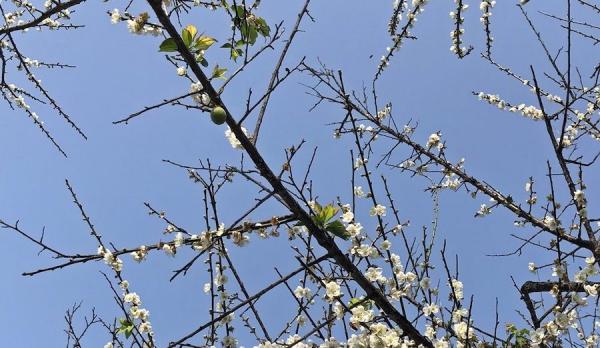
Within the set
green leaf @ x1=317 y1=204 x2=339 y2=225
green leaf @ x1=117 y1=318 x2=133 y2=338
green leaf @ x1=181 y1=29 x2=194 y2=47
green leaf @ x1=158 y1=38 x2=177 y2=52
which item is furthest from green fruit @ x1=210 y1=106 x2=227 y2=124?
green leaf @ x1=117 y1=318 x2=133 y2=338

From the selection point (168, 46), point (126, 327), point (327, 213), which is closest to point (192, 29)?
point (168, 46)

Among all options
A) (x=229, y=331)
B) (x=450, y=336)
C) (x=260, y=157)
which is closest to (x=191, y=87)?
(x=260, y=157)

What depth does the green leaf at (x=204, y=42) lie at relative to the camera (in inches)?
95.0

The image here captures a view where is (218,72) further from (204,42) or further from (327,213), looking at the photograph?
(327,213)

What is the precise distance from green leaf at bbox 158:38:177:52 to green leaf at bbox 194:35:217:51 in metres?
0.24

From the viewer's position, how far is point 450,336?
3.01m

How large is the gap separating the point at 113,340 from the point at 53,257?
2065mm

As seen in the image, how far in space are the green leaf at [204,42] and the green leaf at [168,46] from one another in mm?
244

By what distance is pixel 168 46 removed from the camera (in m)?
2.18

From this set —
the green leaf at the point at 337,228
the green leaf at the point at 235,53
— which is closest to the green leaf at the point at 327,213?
the green leaf at the point at 337,228

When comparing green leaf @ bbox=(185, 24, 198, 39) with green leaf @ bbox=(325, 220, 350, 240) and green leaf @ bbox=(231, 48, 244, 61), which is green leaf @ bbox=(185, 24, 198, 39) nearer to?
green leaf @ bbox=(231, 48, 244, 61)

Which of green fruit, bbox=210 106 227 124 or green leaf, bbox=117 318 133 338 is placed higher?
green fruit, bbox=210 106 227 124

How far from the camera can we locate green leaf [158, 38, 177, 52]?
7.06 feet

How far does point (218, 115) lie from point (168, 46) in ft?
1.24
